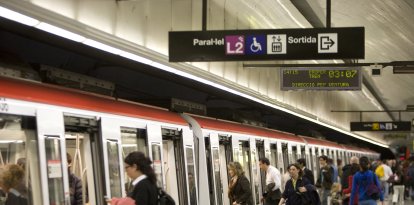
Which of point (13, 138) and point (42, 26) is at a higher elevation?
point (42, 26)

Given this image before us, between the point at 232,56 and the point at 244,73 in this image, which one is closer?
the point at 232,56

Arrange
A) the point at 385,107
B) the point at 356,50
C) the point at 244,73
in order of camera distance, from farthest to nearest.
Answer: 1. the point at 385,107
2. the point at 244,73
3. the point at 356,50

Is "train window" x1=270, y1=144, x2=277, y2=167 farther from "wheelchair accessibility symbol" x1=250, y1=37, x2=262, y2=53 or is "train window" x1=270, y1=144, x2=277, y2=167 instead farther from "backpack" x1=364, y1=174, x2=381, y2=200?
"wheelchair accessibility symbol" x1=250, y1=37, x2=262, y2=53

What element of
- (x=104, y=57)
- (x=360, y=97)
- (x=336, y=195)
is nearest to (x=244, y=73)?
(x=336, y=195)

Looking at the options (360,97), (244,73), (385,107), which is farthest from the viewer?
(385,107)

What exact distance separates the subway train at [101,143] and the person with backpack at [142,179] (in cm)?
86

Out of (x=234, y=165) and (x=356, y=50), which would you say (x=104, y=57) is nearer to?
(x=234, y=165)

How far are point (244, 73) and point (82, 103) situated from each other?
8033 mm

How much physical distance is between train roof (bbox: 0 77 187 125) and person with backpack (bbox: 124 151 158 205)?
1.19 m

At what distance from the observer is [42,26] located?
6.77 meters

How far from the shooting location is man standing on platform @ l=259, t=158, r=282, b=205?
11945 mm

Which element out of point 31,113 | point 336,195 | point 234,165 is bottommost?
point 336,195

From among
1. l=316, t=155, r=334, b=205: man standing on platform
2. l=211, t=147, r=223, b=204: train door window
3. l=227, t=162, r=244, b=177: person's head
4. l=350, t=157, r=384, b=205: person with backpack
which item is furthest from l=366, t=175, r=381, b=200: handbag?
l=316, t=155, r=334, b=205: man standing on platform

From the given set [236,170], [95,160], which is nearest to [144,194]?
[95,160]
